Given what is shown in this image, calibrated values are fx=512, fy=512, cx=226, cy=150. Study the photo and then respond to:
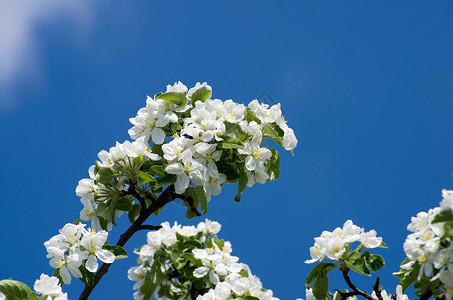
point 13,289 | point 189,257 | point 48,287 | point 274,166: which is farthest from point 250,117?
point 13,289

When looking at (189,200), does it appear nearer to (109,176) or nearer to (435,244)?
(109,176)

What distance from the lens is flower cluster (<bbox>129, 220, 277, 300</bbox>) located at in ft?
8.65

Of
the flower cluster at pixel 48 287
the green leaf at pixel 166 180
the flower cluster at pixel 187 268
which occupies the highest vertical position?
the green leaf at pixel 166 180

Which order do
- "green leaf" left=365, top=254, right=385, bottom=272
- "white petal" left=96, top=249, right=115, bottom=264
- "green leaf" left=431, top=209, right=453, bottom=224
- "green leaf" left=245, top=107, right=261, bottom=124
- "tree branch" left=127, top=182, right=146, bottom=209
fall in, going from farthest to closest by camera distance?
"green leaf" left=245, top=107, right=261, bottom=124
"tree branch" left=127, top=182, right=146, bottom=209
"white petal" left=96, top=249, right=115, bottom=264
"green leaf" left=365, top=254, right=385, bottom=272
"green leaf" left=431, top=209, right=453, bottom=224

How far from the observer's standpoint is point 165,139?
134 inches

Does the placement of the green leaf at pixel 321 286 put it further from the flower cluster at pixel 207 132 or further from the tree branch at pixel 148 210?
the tree branch at pixel 148 210

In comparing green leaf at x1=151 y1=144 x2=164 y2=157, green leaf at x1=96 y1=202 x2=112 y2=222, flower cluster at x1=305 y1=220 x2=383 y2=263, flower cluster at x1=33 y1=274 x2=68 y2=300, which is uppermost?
green leaf at x1=151 y1=144 x2=164 y2=157

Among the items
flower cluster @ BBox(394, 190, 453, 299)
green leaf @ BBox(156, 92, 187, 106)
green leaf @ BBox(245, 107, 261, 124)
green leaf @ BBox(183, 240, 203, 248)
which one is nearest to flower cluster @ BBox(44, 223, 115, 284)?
green leaf @ BBox(183, 240, 203, 248)

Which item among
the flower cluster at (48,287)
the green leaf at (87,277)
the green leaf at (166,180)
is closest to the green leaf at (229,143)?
the green leaf at (166,180)

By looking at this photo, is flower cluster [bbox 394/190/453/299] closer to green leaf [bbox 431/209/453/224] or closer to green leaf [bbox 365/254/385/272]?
green leaf [bbox 431/209/453/224]

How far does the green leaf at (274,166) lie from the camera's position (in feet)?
11.0

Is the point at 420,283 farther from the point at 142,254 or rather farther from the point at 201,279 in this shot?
the point at 142,254

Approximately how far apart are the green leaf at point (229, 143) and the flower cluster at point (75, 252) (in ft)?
2.76

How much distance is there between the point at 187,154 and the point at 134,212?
29.5 inches
